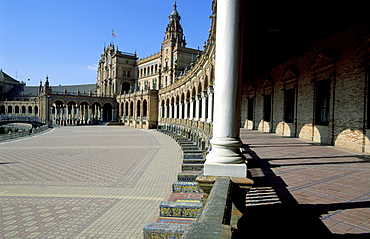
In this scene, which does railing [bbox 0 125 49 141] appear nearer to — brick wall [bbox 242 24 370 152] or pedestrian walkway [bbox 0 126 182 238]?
pedestrian walkway [bbox 0 126 182 238]

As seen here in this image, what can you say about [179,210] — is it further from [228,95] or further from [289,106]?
[289,106]

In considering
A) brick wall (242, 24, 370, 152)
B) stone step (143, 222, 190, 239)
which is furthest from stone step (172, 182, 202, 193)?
brick wall (242, 24, 370, 152)

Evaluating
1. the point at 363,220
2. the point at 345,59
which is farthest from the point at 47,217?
the point at 345,59

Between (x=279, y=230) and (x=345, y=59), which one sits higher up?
(x=345, y=59)

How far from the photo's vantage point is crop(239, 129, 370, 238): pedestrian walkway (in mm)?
3375

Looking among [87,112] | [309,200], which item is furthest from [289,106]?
[87,112]

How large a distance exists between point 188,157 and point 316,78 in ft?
26.5

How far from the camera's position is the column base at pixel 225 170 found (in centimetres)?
423

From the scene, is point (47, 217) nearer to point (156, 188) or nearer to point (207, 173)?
point (156, 188)

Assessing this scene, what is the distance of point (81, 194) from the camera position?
911 cm

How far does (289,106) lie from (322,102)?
3782 mm

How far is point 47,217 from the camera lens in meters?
6.99

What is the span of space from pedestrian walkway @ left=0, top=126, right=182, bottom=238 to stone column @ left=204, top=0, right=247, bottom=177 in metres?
3.28

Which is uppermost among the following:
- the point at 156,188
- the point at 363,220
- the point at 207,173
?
the point at 207,173
